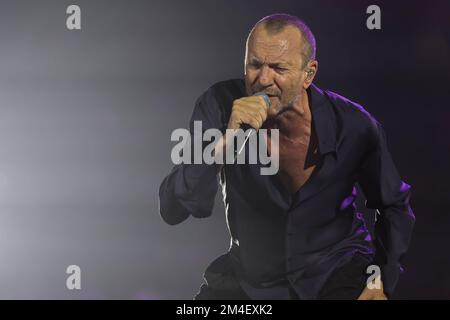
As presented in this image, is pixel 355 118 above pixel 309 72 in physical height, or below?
below

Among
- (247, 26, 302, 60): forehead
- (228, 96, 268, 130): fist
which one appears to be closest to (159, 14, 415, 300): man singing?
Result: (247, 26, 302, 60): forehead

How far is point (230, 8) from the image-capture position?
2.60m

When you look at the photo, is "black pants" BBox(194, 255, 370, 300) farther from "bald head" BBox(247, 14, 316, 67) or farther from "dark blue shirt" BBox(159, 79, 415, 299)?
"bald head" BBox(247, 14, 316, 67)

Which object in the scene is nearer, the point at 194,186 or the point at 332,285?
the point at 194,186

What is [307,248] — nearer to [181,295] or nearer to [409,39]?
[181,295]

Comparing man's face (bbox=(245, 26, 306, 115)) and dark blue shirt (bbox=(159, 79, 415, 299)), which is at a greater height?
man's face (bbox=(245, 26, 306, 115))

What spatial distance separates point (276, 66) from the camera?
220 cm

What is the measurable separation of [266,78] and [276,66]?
55 mm

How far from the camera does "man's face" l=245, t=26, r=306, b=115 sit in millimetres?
2199

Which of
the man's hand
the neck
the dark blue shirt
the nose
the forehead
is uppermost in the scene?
the forehead

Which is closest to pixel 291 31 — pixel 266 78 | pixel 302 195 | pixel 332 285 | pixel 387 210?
pixel 266 78

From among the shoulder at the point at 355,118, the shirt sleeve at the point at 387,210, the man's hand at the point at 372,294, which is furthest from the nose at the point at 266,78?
the man's hand at the point at 372,294

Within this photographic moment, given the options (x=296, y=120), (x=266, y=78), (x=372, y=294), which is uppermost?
(x=266, y=78)

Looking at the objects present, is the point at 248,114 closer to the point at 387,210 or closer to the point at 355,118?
the point at 355,118
